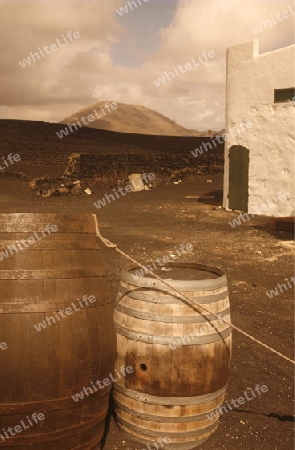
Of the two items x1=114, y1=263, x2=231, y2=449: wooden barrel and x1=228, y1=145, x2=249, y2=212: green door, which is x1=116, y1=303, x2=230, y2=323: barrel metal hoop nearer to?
x1=114, y1=263, x2=231, y2=449: wooden barrel

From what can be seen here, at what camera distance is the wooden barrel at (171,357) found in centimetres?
307

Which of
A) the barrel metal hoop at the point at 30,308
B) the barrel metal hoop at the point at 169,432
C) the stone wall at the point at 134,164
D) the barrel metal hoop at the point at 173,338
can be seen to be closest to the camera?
the barrel metal hoop at the point at 30,308

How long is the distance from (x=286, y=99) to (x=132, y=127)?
607ft

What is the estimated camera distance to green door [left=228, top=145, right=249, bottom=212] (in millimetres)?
14383

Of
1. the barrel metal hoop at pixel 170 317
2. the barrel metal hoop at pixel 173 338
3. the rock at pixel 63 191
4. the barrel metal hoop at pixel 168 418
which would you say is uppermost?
the rock at pixel 63 191

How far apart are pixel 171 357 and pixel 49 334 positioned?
919 millimetres

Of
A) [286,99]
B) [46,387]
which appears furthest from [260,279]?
[286,99]

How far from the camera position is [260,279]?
7.55 m

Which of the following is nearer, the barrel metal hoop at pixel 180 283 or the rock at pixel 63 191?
the barrel metal hoop at pixel 180 283

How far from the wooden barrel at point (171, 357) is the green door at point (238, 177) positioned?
11.6 meters

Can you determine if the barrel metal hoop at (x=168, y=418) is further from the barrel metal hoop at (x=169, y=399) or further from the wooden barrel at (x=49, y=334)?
the wooden barrel at (x=49, y=334)

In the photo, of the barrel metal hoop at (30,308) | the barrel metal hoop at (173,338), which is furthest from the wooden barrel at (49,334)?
the barrel metal hoop at (173,338)

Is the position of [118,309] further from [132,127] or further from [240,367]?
[132,127]

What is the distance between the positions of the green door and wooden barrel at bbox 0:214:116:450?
12.2 m
